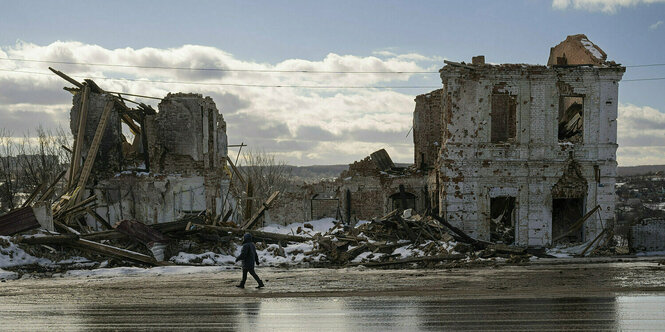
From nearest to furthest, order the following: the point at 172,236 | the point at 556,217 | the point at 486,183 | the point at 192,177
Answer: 1. the point at 172,236
2. the point at 486,183
3. the point at 556,217
4. the point at 192,177

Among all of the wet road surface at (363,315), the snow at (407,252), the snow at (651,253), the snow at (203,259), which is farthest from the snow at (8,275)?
the snow at (651,253)

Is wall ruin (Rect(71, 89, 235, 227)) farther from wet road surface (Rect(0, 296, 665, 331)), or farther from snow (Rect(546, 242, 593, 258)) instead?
wet road surface (Rect(0, 296, 665, 331))

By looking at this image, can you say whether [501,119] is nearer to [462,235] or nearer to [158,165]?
[462,235]

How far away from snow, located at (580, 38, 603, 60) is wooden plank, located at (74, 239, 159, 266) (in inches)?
741

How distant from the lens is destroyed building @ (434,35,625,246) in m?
22.1

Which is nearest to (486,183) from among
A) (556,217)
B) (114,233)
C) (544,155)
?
(544,155)

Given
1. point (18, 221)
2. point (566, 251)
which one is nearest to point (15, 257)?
point (18, 221)

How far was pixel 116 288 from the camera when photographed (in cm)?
1346

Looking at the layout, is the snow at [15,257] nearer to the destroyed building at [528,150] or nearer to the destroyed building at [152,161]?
the destroyed building at [152,161]

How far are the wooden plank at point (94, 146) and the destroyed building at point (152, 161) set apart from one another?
0.47 ft

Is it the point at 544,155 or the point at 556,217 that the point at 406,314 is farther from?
the point at 556,217

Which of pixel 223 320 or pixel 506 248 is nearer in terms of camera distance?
pixel 223 320

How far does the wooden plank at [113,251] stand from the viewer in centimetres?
1750

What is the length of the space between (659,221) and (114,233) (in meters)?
18.8
